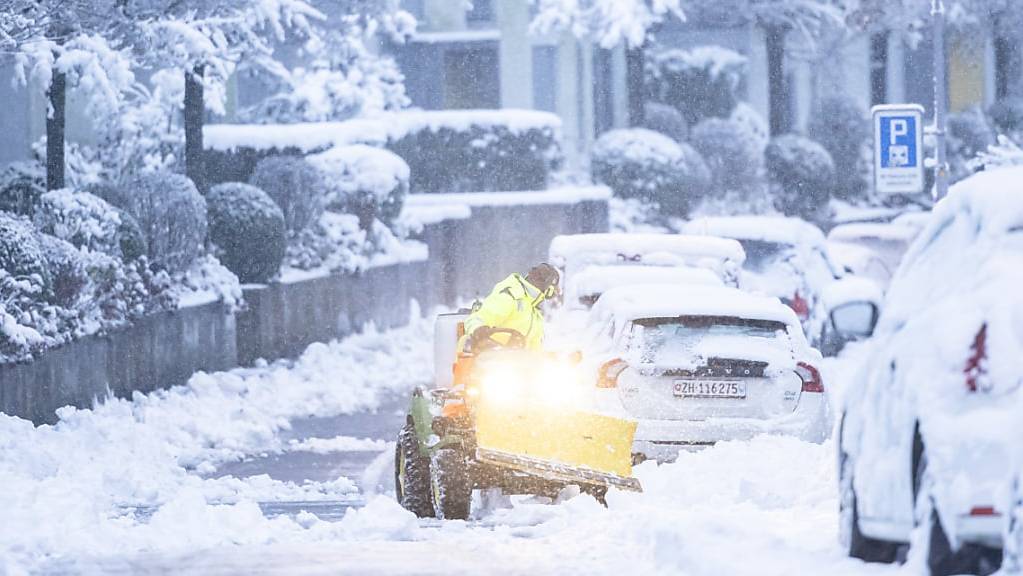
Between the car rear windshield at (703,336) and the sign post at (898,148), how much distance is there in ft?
35.1

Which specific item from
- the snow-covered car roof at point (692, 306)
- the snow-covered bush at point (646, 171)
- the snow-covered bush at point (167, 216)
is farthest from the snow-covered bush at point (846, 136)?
the snow-covered car roof at point (692, 306)

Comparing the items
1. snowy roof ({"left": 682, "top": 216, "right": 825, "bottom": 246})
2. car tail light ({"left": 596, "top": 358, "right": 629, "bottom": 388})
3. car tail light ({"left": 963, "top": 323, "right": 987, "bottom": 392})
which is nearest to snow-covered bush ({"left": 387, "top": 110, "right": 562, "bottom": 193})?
snowy roof ({"left": 682, "top": 216, "right": 825, "bottom": 246})

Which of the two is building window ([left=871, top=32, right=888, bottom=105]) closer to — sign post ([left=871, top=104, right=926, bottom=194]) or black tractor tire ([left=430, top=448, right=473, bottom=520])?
sign post ([left=871, top=104, right=926, bottom=194])

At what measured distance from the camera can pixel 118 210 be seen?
754 inches

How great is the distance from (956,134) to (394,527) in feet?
145

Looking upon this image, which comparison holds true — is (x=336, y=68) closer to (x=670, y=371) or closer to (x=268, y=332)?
(x=268, y=332)

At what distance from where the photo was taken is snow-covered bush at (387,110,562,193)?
114 feet

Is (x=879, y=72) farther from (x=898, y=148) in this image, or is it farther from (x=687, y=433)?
(x=687, y=433)

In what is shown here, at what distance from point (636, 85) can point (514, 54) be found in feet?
9.09

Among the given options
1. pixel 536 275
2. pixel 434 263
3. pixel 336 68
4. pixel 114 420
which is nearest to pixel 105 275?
pixel 114 420

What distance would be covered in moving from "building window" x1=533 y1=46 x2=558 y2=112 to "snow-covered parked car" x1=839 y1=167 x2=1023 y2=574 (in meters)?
39.9

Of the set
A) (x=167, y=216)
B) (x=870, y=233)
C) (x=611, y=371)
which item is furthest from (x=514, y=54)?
(x=611, y=371)

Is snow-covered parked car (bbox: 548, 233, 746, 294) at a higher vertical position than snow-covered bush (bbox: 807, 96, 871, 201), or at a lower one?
higher

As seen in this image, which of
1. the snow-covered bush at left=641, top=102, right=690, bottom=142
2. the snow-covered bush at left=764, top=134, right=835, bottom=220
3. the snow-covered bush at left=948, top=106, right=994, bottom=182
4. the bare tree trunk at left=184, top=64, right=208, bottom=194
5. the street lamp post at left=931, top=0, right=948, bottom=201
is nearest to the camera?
the street lamp post at left=931, top=0, right=948, bottom=201
